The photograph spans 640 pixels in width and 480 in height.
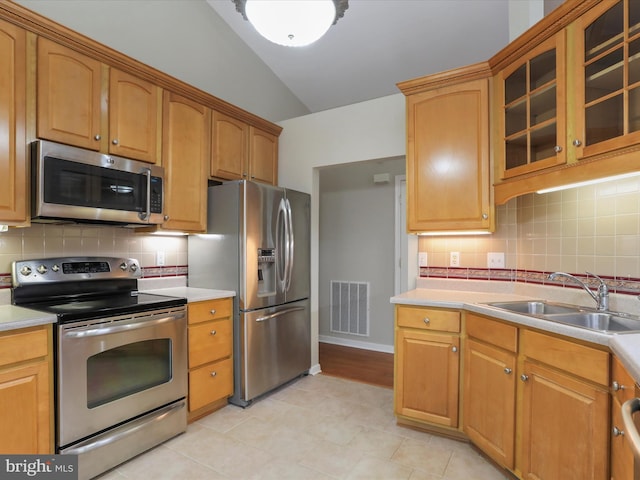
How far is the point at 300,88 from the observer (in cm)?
434

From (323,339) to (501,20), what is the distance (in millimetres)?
3839

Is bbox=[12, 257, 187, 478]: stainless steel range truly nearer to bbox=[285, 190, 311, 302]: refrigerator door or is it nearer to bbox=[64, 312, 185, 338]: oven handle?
bbox=[64, 312, 185, 338]: oven handle

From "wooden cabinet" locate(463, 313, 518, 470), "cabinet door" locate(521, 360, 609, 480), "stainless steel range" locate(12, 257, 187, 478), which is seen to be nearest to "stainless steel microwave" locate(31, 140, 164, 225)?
"stainless steel range" locate(12, 257, 187, 478)

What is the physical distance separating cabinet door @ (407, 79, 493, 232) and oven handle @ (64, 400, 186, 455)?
6.46 feet

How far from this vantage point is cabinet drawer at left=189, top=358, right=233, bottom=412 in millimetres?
2406

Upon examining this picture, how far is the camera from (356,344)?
14.3 ft

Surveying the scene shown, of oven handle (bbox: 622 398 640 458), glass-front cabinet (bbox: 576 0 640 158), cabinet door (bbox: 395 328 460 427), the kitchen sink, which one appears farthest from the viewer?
cabinet door (bbox: 395 328 460 427)

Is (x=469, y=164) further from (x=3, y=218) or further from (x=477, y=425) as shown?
(x=3, y=218)

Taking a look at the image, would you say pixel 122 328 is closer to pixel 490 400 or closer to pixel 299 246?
pixel 299 246

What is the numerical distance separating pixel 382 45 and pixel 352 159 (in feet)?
4.05

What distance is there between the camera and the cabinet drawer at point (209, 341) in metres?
2.42

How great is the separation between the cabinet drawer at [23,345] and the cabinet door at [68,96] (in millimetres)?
1035

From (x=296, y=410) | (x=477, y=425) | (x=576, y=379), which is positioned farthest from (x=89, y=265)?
(x=576, y=379)

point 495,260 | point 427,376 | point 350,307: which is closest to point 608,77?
point 495,260
